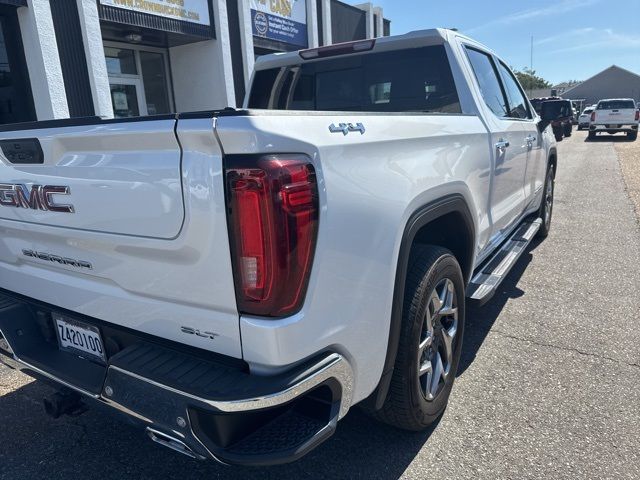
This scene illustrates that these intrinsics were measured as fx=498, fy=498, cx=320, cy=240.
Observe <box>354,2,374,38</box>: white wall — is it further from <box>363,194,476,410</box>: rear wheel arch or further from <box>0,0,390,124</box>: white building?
<box>363,194,476,410</box>: rear wheel arch

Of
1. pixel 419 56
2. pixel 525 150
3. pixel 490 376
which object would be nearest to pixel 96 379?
pixel 490 376

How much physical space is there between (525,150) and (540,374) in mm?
2063

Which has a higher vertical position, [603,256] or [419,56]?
[419,56]

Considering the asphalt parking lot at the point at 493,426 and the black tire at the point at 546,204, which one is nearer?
the asphalt parking lot at the point at 493,426

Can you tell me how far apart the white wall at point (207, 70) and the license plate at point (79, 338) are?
983cm

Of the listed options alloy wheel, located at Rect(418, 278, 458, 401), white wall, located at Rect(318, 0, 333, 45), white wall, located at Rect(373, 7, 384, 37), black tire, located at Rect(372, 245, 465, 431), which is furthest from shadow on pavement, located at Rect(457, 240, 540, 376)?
white wall, located at Rect(373, 7, 384, 37)

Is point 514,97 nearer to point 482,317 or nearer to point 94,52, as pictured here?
point 482,317

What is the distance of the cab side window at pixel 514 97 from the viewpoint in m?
4.42

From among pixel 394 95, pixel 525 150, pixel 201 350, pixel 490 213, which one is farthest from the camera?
pixel 525 150

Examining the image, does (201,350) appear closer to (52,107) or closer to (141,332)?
(141,332)

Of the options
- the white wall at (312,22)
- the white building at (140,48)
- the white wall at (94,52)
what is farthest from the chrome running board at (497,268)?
the white wall at (312,22)

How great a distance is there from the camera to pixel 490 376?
3109mm

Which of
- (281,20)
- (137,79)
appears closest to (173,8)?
(137,79)

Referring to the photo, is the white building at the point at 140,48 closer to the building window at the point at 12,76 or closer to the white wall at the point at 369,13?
the building window at the point at 12,76
